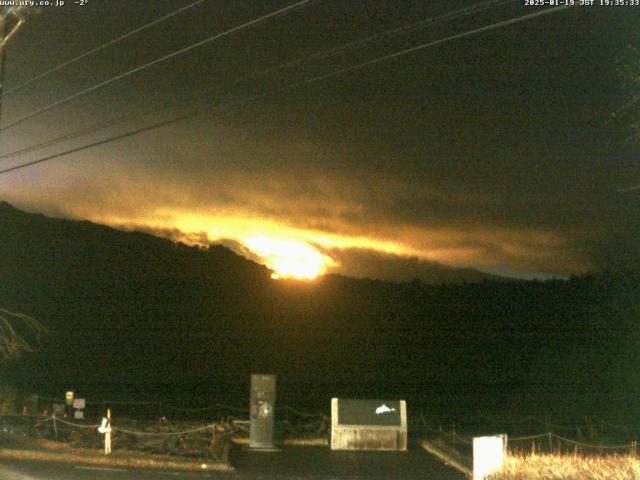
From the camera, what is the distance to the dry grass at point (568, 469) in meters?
12.2

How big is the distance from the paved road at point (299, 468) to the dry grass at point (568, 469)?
577 cm

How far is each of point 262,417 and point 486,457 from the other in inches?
498

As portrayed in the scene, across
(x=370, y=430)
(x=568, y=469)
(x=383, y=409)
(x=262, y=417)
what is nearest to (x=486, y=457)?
(x=568, y=469)

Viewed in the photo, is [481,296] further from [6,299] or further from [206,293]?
[6,299]

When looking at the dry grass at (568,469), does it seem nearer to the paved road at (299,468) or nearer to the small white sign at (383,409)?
the paved road at (299,468)

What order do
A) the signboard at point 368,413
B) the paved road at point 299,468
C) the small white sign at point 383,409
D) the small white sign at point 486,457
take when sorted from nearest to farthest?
1. the small white sign at point 486,457
2. the paved road at point 299,468
3. the signboard at point 368,413
4. the small white sign at point 383,409

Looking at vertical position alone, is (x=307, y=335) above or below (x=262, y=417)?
above

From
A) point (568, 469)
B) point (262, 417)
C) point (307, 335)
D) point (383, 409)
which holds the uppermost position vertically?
point (307, 335)

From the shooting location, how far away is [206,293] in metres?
102

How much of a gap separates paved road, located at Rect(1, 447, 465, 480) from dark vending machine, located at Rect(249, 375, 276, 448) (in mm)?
664

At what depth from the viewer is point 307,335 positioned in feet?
264

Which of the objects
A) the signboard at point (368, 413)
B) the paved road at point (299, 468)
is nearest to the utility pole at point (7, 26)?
the paved road at point (299, 468)

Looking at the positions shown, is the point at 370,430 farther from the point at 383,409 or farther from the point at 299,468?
the point at 299,468

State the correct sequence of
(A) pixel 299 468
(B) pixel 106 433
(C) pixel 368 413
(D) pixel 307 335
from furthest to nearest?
(D) pixel 307 335
(C) pixel 368 413
(B) pixel 106 433
(A) pixel 299 468
